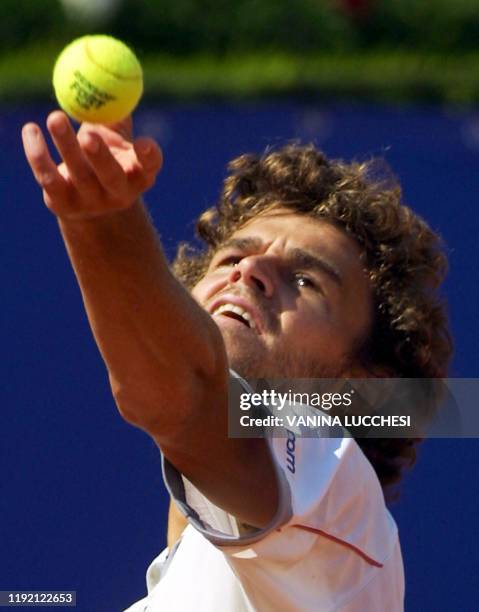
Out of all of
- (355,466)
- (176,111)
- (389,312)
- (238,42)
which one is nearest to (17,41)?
(238,42)

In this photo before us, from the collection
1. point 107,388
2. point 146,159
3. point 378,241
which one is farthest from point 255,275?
point 107,388

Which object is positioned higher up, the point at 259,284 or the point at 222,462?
the point at 259,284

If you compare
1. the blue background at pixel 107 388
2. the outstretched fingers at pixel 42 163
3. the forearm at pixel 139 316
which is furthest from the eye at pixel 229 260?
the blue background at pixel 107 388

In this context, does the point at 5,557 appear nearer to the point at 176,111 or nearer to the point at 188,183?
the point at 188,183

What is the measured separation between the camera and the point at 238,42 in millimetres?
4027

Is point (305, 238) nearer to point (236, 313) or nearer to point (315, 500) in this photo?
point (236, 313)

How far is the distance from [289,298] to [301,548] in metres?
0.45

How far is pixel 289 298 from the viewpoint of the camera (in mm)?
1699

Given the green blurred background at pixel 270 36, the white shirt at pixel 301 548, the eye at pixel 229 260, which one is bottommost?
the white shirt at pixel 301 548

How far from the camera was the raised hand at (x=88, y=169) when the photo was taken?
1097 mm

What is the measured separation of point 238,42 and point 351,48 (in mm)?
330

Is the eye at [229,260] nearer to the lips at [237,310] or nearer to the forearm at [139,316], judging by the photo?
the lips at [237,310]

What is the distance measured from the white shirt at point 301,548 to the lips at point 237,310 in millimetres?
223

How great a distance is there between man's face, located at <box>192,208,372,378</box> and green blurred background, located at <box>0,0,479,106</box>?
196 centimetres
